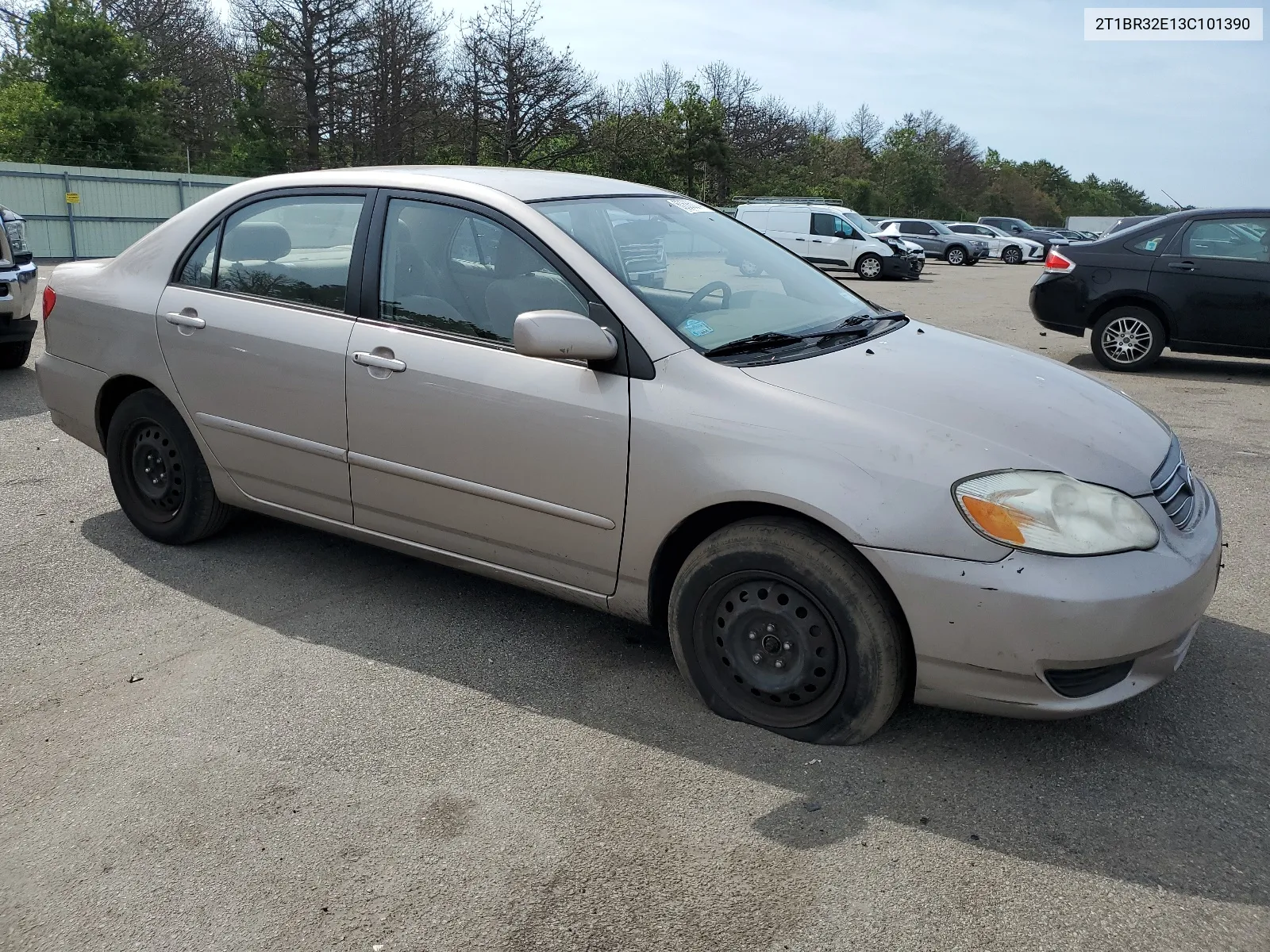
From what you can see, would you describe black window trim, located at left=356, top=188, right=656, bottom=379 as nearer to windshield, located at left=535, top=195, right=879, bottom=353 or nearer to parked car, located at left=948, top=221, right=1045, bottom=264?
windshield, located at left=535, top=195, right=879, bottom=353

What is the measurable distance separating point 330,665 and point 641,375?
1.50 m

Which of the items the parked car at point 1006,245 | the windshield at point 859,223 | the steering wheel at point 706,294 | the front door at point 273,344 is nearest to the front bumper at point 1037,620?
the steering wheel at point 706,294

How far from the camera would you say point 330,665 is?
152 inches

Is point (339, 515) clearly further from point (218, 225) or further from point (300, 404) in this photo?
point (218, 225)

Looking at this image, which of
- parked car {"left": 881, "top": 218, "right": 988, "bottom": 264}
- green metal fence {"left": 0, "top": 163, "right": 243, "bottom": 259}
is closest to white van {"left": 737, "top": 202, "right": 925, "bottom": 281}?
parked car {"left": 881, "top": 218, "right": 988, "bottom": 264}

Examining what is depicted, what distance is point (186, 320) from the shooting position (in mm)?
4523

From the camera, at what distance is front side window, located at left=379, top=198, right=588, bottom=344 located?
12.4 ft

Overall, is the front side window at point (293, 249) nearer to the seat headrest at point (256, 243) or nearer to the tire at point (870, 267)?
the seat headrest at point (256, 243)

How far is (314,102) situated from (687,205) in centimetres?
4079

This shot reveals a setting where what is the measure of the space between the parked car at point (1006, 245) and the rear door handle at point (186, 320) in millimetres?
41321

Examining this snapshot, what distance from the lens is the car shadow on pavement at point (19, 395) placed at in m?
7.69

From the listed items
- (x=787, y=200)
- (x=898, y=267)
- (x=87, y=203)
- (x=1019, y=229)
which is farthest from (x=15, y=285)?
(x=1019, y=229)

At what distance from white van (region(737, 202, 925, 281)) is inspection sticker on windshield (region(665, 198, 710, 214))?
78.0 feet

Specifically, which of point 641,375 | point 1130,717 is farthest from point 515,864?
point 1130,717
